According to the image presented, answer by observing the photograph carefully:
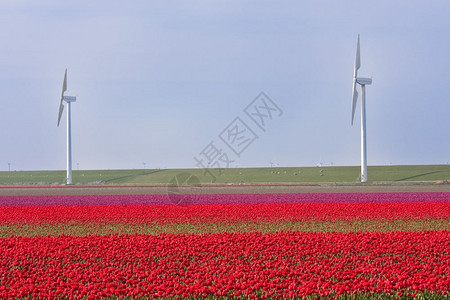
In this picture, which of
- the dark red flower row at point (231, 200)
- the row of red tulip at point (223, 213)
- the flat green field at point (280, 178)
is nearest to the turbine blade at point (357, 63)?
the flat green field at point (280, 178)

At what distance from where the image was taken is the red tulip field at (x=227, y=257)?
11680 mm

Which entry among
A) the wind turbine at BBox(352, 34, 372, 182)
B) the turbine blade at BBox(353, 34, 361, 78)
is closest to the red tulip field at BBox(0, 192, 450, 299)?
the wind turbine at BBox(352, 34, 372, 182)

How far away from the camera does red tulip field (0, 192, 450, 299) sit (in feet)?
38.3

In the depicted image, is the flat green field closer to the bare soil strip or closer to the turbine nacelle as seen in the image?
the bare soil strip

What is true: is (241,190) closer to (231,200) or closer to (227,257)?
(231,200)

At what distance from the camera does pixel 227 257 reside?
15.3m

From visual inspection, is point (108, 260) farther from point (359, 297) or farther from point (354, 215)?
point (354, 215)

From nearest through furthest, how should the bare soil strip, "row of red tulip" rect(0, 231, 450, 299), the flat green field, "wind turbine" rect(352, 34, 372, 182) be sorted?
"row of red tulip" rect(0, 231, 450, 299), the bare soil strip, "wind turbine" rect(352, 34, 372, 182), the flat green field

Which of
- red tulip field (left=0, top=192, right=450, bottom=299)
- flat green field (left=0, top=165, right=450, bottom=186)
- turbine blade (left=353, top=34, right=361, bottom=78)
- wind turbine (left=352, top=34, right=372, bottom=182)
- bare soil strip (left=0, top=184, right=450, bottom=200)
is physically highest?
turbine blade (left=353, top=34, right=361, bottom=78)

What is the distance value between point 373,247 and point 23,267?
922 cm

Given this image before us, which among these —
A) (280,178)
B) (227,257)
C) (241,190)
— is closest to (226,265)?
(227,257)

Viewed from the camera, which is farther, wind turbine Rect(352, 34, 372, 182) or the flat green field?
the flat green field

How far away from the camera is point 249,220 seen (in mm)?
25031

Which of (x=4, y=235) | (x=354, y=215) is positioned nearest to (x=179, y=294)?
(x=4, y=235)
